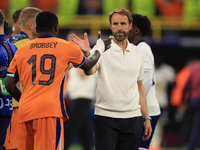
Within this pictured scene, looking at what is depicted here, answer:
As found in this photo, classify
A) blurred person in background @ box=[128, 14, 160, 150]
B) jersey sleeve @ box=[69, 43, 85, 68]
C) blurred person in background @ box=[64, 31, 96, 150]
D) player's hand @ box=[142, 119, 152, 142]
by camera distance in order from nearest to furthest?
jersey sleeve @ box=[69, 43, 85, 68] → player's hand @ box=[142, 119, 152, 142] → blurred person in background @ box=[128, 14, 160, 150] → blurred person in background @ box=[64, 31, 96, 150]

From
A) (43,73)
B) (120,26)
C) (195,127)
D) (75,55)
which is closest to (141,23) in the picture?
(120,26)

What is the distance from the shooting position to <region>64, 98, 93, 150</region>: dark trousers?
6945 millimetres

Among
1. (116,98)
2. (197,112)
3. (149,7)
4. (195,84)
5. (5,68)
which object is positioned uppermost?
(149,7)

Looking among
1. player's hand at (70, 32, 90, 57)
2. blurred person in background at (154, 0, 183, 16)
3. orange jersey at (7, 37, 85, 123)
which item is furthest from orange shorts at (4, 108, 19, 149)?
blurred person in background at (154, 0, 183, 16)

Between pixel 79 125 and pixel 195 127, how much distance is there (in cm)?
234

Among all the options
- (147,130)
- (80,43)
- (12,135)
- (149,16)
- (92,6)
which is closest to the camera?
(80,43)

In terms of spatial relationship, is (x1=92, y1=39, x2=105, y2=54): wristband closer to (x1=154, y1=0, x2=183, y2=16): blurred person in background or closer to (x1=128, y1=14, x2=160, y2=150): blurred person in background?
(x1=128, y1=14, x2=160, y2=150): blurred person in background

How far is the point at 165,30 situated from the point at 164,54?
0.95 m

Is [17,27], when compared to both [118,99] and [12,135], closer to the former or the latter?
[12,135]

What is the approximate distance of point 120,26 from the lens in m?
4.25

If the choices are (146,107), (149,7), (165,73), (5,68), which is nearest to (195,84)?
(165,73)

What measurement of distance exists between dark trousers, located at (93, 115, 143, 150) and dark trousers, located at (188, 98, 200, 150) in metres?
3.60

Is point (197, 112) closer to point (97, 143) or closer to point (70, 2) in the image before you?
point (97, 143)

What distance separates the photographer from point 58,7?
1364 centimetres
